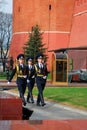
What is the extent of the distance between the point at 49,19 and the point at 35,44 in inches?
200

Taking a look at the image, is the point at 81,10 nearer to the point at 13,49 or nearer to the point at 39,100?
the point at 13,49

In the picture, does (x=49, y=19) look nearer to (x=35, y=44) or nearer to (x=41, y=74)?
(x=35, y=44)

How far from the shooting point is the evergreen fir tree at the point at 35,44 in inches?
2183

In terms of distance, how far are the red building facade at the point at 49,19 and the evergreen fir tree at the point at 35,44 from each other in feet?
6.35

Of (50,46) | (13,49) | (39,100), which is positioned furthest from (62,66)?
(13,49)

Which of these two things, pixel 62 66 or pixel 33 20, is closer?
pixel 62 66

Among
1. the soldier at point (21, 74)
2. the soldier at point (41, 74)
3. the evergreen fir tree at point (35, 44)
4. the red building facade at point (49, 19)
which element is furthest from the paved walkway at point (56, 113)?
the red building facade at point (49, 19)

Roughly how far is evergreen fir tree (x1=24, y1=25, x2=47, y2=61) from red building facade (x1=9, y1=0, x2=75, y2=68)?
1935mm

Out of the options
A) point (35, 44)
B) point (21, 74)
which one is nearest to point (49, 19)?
point (35, 44)

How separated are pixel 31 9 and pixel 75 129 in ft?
186

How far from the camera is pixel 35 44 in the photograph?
56.1m

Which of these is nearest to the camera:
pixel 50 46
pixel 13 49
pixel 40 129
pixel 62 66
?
pixel 40 129

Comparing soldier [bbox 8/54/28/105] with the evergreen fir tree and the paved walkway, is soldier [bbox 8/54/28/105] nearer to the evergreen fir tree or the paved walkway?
the paved walkway

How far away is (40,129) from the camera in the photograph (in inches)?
175
